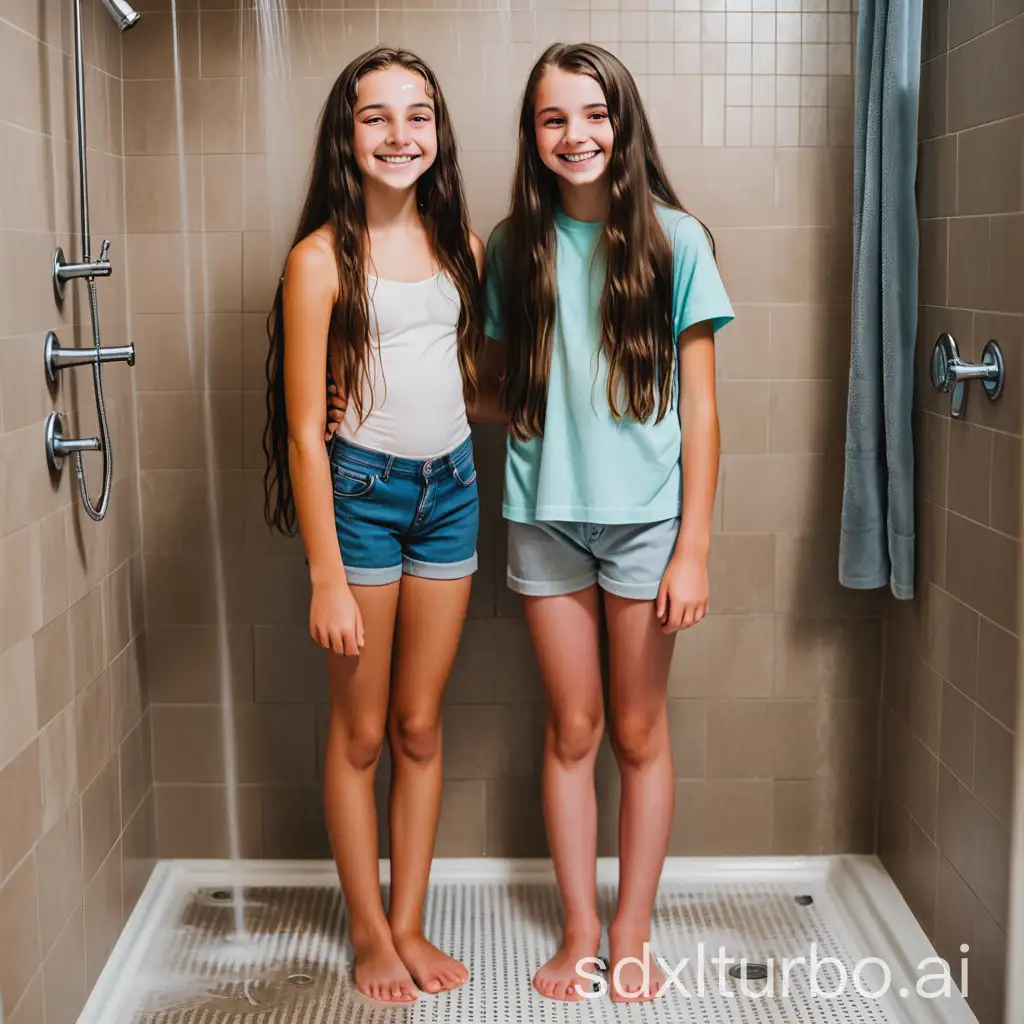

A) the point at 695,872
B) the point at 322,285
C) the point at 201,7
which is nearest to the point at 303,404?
the point at 322,285

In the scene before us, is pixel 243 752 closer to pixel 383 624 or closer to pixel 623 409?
pixel 383 624

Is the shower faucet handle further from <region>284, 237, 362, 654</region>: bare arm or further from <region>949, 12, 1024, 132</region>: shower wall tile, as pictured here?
<region>949, 12, 1024, 132</region>: shower wall tile

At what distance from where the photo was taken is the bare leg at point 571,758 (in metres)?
2.12

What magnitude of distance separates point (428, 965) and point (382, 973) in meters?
0.08

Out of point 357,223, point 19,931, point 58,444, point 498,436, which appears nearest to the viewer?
point 19,931

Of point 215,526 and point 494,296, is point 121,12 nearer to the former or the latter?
point 494,296

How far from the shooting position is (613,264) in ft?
6.49

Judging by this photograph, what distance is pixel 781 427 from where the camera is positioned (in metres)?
2.42

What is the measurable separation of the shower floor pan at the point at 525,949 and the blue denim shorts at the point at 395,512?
70 centimetres

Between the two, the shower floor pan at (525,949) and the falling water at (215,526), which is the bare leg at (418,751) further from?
the falling water at (215,526)

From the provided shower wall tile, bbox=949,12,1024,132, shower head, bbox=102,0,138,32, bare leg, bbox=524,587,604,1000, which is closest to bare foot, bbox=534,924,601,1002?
bare leg, bbox=524,587,604,1000

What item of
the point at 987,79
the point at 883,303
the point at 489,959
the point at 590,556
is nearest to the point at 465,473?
the point at 590,556

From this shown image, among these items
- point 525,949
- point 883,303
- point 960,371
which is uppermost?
point 883,303

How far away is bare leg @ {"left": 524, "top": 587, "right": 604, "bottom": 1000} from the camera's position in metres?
2.12
